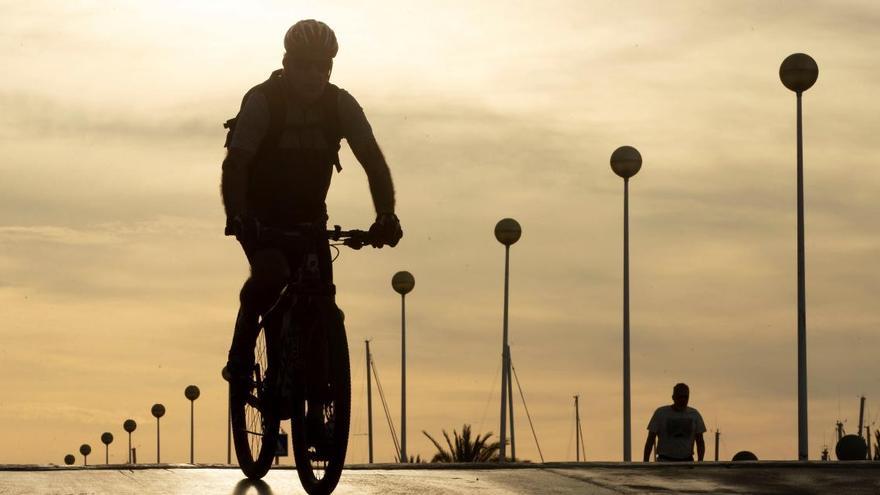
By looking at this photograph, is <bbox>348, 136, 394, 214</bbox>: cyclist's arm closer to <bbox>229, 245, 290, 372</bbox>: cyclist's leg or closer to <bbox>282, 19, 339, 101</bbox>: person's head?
<bbox>282, 19, 339, 101</bbox>: person's head

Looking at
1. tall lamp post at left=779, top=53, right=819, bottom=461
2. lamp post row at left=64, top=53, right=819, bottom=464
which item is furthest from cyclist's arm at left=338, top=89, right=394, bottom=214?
tall lamp post at left=779, top=53, right=819, bottom=461

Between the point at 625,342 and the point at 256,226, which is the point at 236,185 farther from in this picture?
the point at 625,342

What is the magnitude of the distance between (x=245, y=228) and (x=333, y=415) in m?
1.08

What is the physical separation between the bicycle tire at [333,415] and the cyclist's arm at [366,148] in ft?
2.42

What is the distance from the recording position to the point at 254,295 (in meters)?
9.97

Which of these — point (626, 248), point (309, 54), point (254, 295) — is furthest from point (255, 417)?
point (626, 248)

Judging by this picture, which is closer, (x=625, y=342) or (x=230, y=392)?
(x=230, y=392)

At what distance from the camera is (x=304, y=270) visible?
9.57 metres

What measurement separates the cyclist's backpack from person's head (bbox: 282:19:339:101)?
10cm

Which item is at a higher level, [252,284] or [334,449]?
[252,284]

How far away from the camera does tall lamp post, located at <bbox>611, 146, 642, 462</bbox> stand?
33688mm

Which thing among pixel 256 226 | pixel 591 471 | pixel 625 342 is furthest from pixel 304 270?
pixel 625 342

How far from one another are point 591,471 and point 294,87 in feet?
13.0

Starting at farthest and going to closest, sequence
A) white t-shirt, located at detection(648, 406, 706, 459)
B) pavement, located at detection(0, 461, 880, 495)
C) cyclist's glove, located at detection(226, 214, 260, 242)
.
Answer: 1. white t-shirt, located at detection(648, 406, 706, 459)
2. pavement, located at detection(0, 461, 880, 495)
3. cyclist's glove, located at detection(226, 214, 260, 242)
